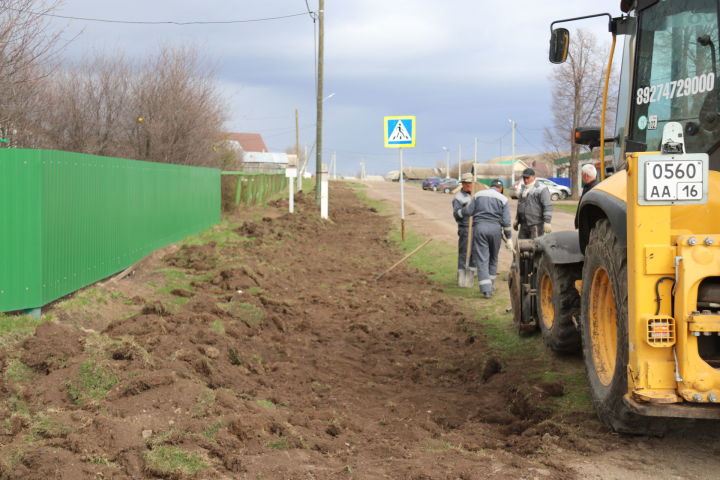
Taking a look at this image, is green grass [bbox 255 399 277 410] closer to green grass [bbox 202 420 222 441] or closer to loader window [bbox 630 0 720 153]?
green grass [bbox 202 420 222 441]

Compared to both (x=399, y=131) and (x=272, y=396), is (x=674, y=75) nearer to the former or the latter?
(x=272, y=396)

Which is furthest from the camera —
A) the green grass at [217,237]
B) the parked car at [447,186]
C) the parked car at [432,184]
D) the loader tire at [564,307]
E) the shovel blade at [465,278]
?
the parked car at [432,184]

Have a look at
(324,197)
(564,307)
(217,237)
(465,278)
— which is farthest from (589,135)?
(324,197)

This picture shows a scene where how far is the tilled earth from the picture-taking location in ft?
15.6

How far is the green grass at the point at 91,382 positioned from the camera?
19.6 feet

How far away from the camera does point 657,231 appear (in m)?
4.52

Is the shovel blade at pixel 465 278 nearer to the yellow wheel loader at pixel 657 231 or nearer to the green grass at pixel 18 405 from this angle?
the yellow wheel loader at pixel 657 231

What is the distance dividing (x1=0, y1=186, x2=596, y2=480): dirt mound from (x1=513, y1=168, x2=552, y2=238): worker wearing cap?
170 centimetres

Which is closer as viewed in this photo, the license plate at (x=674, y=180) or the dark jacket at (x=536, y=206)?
the license plate at (x=674, y=180)

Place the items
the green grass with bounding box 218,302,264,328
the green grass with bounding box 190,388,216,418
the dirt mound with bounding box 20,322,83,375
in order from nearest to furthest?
the green grass with bounding box 190,388,216,418 < the dirt mound with bounding box 20,322,83,375 < the green grass with bounding box 218,302,264,328

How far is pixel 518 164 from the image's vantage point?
301 feet

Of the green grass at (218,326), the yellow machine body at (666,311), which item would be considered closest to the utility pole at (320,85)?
the green grass at (218,326)

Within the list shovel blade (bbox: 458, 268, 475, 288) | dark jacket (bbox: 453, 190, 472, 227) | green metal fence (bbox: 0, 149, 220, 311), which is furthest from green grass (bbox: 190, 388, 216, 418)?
dark jacket (bbox: 453, 190, 472, 227)

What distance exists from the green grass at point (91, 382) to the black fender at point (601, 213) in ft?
12.7
